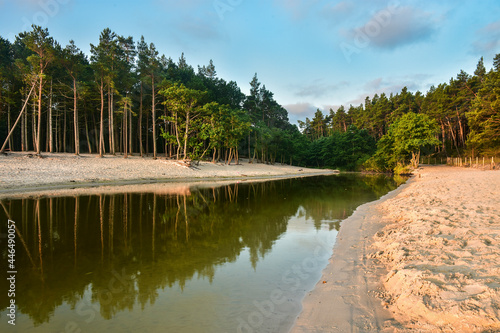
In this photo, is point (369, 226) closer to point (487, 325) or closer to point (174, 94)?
point (487, 325)

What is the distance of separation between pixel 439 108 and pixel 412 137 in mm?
14074

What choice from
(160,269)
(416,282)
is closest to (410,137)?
(416,282)

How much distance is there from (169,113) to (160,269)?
1904 inches

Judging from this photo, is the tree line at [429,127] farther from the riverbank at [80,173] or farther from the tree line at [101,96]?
the riverbank at [80,173]

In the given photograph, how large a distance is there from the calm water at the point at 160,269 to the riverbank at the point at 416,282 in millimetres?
541

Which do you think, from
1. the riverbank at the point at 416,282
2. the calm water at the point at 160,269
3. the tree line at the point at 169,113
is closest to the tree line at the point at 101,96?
the tree line at the point at 169,113

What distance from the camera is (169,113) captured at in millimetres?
50094

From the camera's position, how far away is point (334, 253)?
22.0 ft

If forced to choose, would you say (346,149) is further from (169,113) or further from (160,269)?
(160,269)

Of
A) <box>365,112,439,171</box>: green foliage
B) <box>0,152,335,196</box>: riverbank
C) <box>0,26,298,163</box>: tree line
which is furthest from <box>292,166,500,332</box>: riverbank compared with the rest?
<box>365,112,439,171</box>: green foliage

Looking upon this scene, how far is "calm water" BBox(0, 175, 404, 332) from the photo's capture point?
3.85m

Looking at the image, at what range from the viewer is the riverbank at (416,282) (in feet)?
10.1

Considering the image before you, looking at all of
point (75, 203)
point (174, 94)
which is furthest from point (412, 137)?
point (75, 203)

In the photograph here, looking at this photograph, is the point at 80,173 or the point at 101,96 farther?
the point at 101,96
